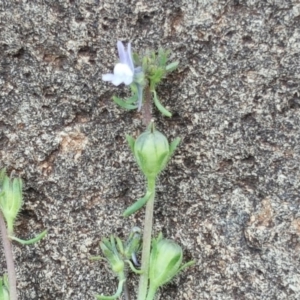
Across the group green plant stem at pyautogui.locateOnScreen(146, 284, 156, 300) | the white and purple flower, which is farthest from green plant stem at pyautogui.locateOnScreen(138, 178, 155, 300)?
the white and purple flower

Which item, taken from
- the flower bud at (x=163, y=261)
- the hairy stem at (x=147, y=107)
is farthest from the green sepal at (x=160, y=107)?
the flower bud at (x=163, y=261)

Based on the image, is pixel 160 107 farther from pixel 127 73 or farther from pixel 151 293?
pixel 151 293

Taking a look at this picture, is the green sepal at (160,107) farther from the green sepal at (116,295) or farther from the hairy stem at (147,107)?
the green sepal at (116,295)

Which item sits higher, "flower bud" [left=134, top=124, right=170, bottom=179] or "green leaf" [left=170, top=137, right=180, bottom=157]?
"green leaf" [left=170, top=137, right=180, bottom=157]

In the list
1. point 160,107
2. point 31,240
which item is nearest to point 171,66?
point 160,107

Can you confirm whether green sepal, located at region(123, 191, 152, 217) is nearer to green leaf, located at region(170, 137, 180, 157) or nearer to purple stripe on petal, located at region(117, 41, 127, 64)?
green leaf, located at region(170, 137, 180, 157)

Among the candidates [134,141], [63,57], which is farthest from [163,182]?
[63,57]
